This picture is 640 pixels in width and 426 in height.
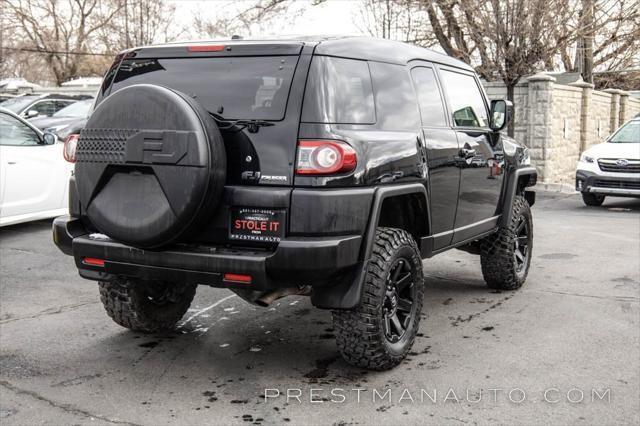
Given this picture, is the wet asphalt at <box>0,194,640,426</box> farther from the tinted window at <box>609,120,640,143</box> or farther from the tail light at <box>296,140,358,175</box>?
the tinted window at <box>609,120,640,143</box>

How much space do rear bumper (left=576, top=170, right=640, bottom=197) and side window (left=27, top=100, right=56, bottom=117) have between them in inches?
548

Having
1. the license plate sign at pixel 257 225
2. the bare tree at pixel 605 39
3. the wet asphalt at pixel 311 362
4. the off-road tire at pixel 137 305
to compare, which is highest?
the bare tree at pixel 605 39

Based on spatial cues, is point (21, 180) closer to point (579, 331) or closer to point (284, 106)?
point (284, 106)

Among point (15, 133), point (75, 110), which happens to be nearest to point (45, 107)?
point (75, 110)

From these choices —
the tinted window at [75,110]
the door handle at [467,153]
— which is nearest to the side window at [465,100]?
the door handle at [467,153]

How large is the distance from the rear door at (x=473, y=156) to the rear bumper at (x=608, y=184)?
744 centimetres

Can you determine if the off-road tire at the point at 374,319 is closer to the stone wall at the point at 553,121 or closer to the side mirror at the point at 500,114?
the side mirror at the point at 500,114

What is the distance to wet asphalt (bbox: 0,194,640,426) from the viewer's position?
3959 mm

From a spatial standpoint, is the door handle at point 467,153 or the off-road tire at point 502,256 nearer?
the door handle at point 467,153

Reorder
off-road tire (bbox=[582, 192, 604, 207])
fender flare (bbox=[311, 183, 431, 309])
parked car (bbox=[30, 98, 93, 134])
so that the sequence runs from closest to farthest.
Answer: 1. fender flare (bbox=[311, 183, 431, 309])
2. off-road tire (bbox=[582, 192, 604, 207])
3. parked car (bbox=[30, 98, 93, 134])

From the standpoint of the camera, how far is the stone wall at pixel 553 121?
17.5 m

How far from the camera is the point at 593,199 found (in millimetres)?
13617

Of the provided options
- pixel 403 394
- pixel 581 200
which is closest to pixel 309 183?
pixel 403 394

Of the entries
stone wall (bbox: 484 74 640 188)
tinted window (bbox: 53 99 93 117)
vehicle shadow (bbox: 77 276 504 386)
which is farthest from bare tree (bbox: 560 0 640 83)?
vehicle shadow (bbox: 77 276 504 386)
